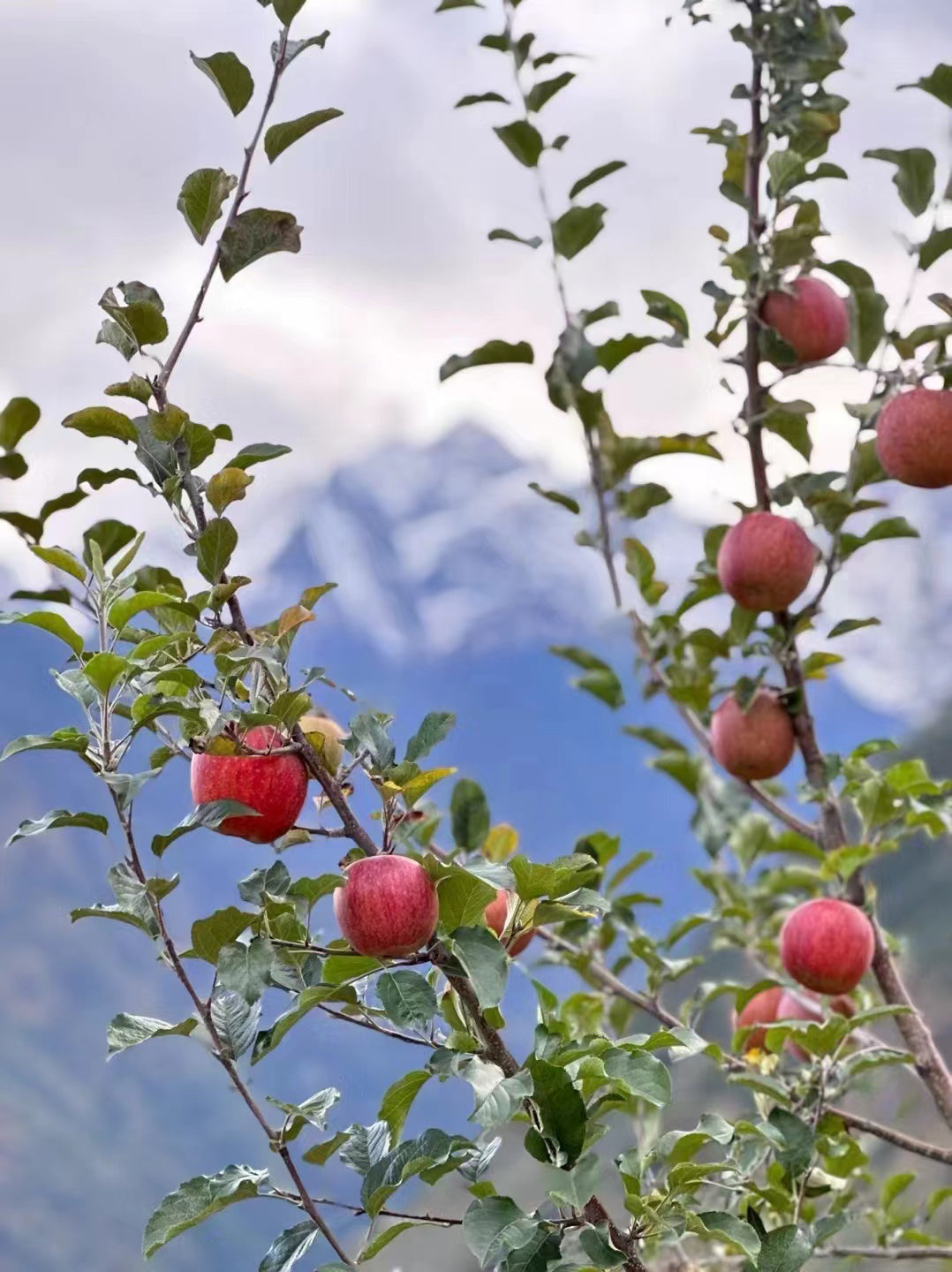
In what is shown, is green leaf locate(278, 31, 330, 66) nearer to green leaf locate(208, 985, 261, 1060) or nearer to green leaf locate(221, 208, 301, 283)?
green leaf locate(221, 208, 301, 283)

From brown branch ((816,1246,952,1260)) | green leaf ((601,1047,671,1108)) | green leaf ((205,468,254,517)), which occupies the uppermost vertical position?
green leaf ((205,468,254,517))

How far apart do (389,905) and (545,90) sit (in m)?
1.01

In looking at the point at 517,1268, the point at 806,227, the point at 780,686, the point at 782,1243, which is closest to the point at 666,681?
the point at 780,686

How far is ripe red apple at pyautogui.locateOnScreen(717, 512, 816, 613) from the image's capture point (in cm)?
157

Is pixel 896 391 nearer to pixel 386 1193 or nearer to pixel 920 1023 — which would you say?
pixel 920 1023

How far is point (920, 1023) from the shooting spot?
1576mm

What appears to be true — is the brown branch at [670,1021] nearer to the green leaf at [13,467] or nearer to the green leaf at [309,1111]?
the green leaf at [309,1111]

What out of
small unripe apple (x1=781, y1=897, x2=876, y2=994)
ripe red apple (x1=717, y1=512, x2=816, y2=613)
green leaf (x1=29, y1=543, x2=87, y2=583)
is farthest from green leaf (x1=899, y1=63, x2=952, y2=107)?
green leaf (x1=29, y1=543, x2=87, y2=583)

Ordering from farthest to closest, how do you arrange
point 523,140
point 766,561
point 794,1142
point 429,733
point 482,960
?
point 766,561, point 523,140, point 794,1142, point 429,733, point 482,960

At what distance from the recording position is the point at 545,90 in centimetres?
149

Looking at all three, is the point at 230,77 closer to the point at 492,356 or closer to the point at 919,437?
the point at 492,356

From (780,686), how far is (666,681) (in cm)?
20

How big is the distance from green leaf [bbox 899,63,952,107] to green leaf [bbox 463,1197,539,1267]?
1244mm

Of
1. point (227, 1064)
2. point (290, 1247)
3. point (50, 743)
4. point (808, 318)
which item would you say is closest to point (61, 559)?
point (50, 743)
